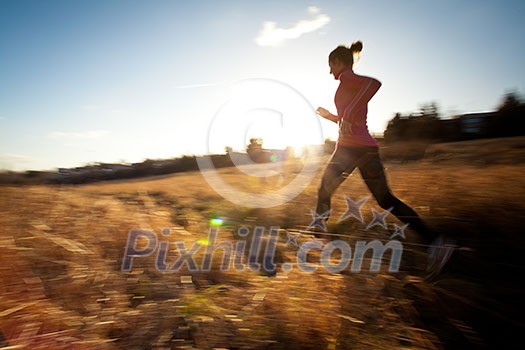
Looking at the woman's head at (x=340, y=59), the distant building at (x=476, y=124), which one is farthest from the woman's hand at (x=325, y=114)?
the distant building at (x=476, y=124)

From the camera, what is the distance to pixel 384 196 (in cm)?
265

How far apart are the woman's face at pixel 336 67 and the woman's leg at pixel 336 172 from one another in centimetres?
64

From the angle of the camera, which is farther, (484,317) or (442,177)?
(442,177)

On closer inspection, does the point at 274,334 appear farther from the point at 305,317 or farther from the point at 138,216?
the point at 138,216

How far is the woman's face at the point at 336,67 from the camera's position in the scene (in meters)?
2.89

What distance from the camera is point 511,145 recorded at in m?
4.62

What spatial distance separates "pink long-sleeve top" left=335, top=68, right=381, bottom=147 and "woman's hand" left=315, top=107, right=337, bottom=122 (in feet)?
0.67

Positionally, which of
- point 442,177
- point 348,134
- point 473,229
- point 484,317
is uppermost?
point 348,134

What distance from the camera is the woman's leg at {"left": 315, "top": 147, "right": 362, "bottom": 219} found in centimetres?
282

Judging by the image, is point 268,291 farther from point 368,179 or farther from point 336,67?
point 336,67

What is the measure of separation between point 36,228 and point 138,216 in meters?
0.86

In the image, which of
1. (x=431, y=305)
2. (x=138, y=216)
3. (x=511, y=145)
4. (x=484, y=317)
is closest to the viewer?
(x=484, y=317)

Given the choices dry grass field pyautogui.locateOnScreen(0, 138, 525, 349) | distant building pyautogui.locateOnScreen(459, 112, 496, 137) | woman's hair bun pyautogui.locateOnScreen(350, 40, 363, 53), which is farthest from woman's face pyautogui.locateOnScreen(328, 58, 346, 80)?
distant building pyautogui.locateOnScreen(459, 112, 496, 137)

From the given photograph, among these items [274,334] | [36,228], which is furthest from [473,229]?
[36,228]
